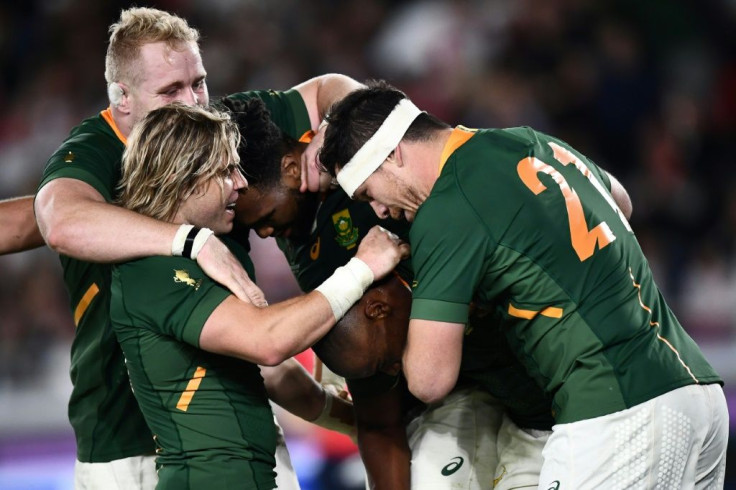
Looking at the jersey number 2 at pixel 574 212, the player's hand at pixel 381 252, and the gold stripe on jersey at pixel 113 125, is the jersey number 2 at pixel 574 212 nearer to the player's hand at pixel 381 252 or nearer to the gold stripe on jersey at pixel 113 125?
the player's hand at pixel 381 252

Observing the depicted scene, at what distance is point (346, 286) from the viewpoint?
363 centimetres

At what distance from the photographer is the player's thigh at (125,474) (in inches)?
174

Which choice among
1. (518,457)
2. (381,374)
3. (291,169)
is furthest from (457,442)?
(291,169)

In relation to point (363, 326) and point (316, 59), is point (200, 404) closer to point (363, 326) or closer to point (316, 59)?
point (363, 326)

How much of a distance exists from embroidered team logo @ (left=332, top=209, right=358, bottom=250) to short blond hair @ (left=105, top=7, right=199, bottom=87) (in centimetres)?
108

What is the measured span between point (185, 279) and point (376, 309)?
2.38 ft

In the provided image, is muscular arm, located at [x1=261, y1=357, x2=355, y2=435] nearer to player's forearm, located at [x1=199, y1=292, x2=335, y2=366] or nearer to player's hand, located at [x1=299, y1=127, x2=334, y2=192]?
player's hand, located at [x1=299, y1=127, x2=334, y2=192]

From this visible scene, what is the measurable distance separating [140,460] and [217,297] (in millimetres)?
1288

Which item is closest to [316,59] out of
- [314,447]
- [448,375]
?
[314,447]

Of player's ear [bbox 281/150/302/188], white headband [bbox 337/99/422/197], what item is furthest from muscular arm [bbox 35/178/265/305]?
player's ear [bbox 281/150/302/188]

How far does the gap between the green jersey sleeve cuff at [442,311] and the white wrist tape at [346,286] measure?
0.80 ft

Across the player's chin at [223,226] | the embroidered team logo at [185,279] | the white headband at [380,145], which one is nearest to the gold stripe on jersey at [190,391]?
the embroidered team logo at [185,279]

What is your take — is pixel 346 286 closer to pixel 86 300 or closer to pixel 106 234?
pixel 106 234

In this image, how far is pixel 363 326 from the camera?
382cm
